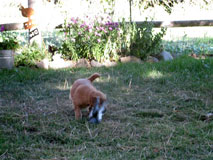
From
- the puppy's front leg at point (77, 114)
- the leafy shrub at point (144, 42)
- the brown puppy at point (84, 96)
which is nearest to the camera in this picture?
the brown puppy at point (84, 96)

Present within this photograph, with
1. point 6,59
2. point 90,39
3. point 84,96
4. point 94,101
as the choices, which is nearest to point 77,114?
point 84,96

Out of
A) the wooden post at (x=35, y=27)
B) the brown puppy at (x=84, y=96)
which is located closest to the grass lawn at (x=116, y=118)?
the brown puppy at (x=84, y=96)

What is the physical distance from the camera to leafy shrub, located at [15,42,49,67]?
667cm

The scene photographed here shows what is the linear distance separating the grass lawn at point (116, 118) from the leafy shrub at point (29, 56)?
0.80 meters

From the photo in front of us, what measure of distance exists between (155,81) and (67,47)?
2530 mm

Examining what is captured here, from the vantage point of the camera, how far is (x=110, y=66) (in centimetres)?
666

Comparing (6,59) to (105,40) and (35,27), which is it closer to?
(35,27)

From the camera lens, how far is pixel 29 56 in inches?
265

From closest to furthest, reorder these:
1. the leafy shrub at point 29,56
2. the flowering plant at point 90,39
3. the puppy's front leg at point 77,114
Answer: the puppy's front leg at point 77,114 → the leafy shrub at point 29,56 → the flowering plant at point 90,39

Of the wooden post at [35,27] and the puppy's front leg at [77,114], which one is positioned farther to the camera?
the wooden post at [35,27]

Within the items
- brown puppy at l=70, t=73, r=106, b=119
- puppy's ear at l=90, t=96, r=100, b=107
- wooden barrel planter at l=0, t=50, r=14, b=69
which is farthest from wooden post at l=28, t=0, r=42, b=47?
puppy's ear at l=90, t=96, r=100, b=107

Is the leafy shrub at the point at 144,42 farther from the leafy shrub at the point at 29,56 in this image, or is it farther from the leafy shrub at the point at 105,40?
the leafy shrub at the point at 29,56

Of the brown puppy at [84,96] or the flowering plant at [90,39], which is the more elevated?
the flowering plant at [90,39]

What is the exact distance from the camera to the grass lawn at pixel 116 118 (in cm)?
262
